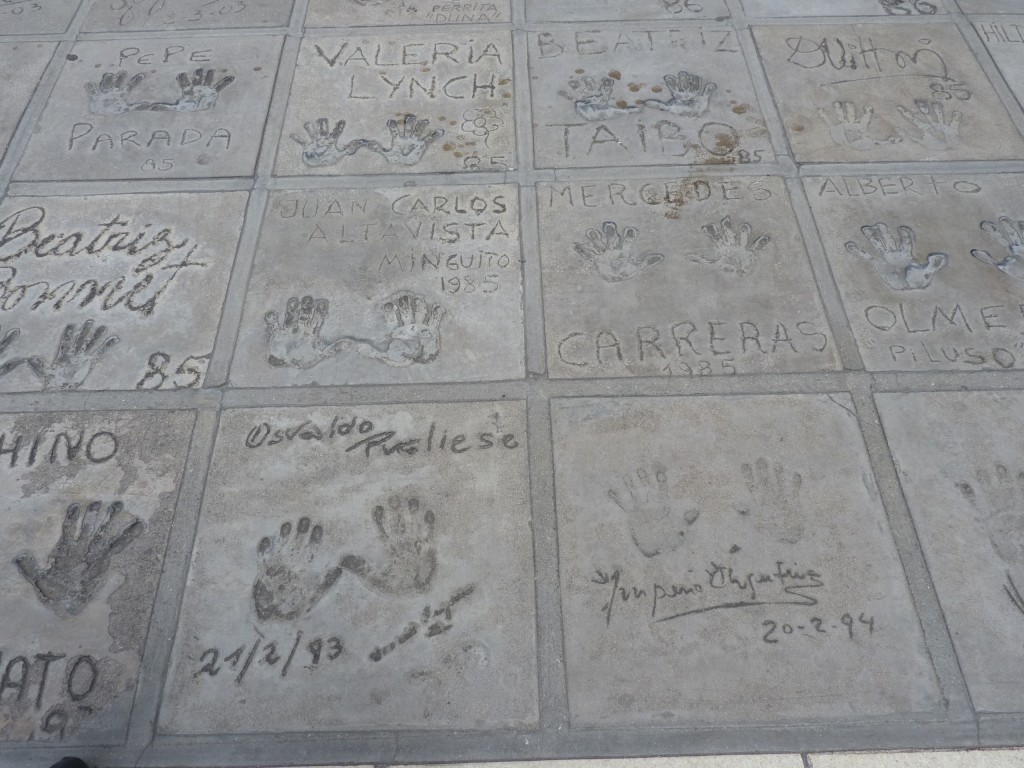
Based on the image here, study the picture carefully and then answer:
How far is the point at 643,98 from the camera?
4289 mm

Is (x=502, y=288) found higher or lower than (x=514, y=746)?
higher

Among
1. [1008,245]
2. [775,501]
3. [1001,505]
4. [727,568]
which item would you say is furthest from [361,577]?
[1008,245]

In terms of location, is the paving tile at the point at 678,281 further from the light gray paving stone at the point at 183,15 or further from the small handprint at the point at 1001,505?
the light gray paving stone at the point at 183,15

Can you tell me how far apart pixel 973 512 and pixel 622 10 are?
3532 mm

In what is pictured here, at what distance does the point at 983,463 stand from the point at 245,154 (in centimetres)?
365

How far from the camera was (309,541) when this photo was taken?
111 inches

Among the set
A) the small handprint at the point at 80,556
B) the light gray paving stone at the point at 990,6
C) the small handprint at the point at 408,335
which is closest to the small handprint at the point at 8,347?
the small handprint at the point at 80,556

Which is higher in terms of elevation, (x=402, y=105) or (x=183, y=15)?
(x=183, y=15)

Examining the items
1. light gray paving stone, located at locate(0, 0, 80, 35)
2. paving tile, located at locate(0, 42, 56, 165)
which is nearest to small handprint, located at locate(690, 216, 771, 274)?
paving tile, located at locate(0, 42, 56, 165)

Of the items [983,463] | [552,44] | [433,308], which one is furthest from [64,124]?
[983,463]

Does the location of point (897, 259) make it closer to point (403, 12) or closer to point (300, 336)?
point (300, 336)

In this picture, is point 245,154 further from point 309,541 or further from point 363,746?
point 363,746

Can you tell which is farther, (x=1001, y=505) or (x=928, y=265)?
(x=928, y=265)

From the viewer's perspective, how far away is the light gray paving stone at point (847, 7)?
4773 mm
